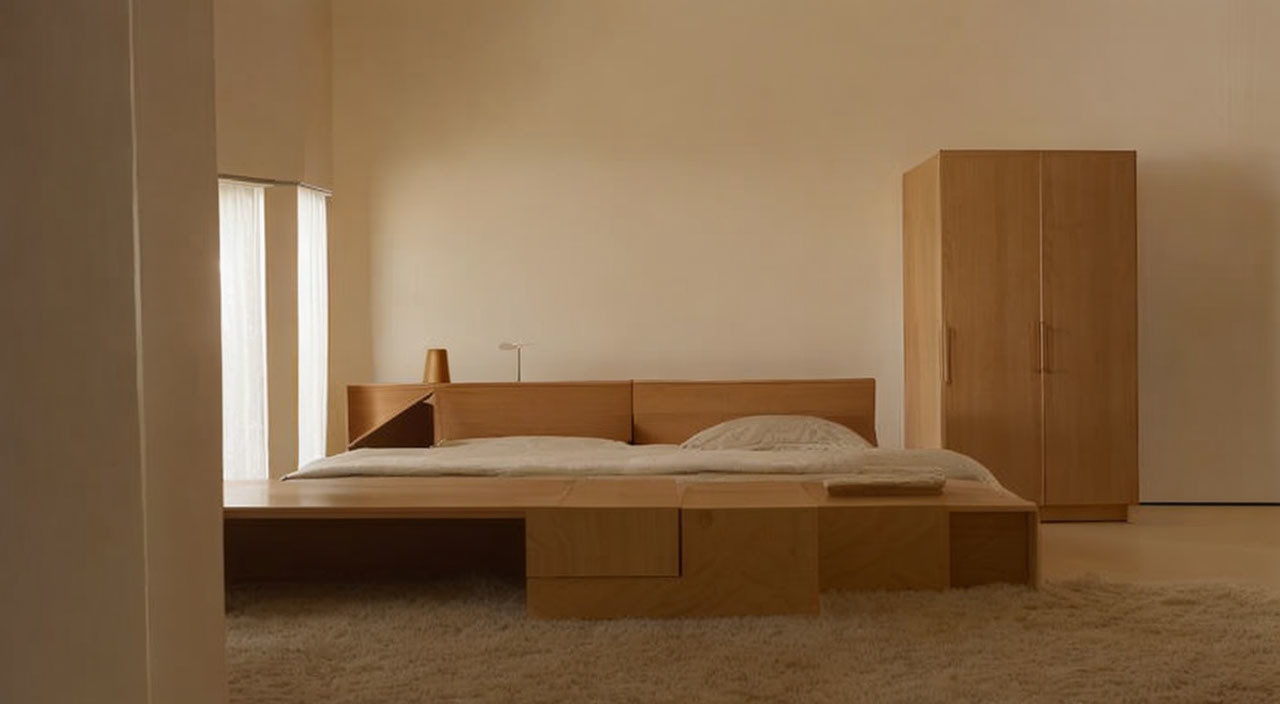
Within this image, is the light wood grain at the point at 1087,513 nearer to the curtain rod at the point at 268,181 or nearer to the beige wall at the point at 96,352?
the curtain rod at the point at 268,181

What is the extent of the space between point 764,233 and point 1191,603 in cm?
326

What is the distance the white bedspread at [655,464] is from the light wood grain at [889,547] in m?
0.69

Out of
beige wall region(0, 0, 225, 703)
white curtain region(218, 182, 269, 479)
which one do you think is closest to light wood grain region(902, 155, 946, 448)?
white curtain region(218, 182, 269, 479)

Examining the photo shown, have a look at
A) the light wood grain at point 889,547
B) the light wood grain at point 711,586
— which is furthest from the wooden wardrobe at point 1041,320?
the light wood grain at point 711,586

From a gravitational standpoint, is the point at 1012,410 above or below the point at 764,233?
below

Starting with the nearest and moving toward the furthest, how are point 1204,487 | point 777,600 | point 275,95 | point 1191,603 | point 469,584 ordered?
point 777,600 < point 1191,603 < point 469,584 < point 275,95 < point 1204,487

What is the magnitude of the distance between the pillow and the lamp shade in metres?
1.36

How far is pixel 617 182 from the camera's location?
256 inches

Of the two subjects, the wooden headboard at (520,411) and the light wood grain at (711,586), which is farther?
the wooden headboard at (520,411)

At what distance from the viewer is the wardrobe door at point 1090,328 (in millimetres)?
5812

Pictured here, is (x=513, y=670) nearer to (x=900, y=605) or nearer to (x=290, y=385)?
(x=900, y=605)

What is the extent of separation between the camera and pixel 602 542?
11.1ft

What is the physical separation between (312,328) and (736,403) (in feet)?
6.79

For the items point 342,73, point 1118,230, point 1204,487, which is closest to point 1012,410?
point 1118,230
